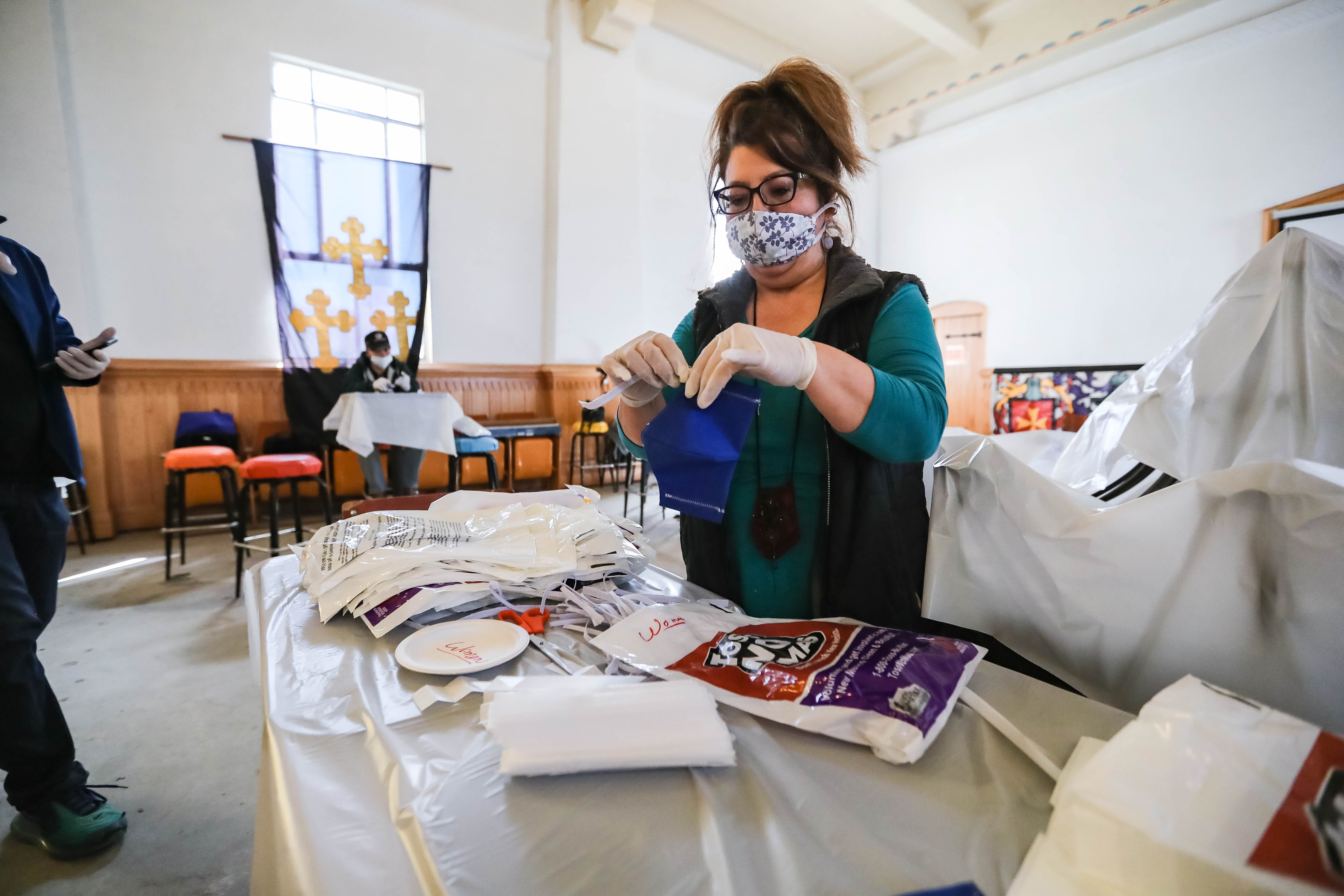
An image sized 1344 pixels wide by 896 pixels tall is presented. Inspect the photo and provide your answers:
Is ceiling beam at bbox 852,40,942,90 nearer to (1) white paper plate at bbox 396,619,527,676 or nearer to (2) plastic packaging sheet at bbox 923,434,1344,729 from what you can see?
(2) plastic packaging sheet at bbox 923,434,1344,729

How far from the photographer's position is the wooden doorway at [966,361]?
6.42 m

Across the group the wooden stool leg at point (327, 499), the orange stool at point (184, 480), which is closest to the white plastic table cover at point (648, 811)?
the wooden stool leg at point (327, 499)

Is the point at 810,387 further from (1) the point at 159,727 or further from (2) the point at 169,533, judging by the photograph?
(2) the point at 169,533

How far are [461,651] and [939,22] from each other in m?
7.08

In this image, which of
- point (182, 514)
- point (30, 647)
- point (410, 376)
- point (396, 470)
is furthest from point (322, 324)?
point (30, 647)

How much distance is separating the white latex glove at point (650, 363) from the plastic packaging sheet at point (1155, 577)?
42 cm

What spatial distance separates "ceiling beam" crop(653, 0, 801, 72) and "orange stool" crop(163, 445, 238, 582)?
5.03 m

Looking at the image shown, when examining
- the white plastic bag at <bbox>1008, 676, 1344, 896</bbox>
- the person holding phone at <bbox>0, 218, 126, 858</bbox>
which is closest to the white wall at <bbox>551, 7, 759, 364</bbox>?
the person holding phone at <bbox>0, 218, 126, 858</bbox>

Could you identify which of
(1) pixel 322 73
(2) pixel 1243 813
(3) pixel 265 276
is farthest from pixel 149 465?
(2) pixel 1243 813

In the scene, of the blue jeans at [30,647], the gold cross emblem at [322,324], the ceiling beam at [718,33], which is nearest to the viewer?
the blue jeans at [30,647]

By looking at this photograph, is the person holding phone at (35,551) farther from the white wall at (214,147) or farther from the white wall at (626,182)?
the white wall at (626,182)

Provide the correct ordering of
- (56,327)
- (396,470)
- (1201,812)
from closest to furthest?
(1201,812) → (56,327) → (396,470)

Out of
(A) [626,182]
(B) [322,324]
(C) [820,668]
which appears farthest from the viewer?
(A) [626,182]

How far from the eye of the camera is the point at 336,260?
14.4 feet
